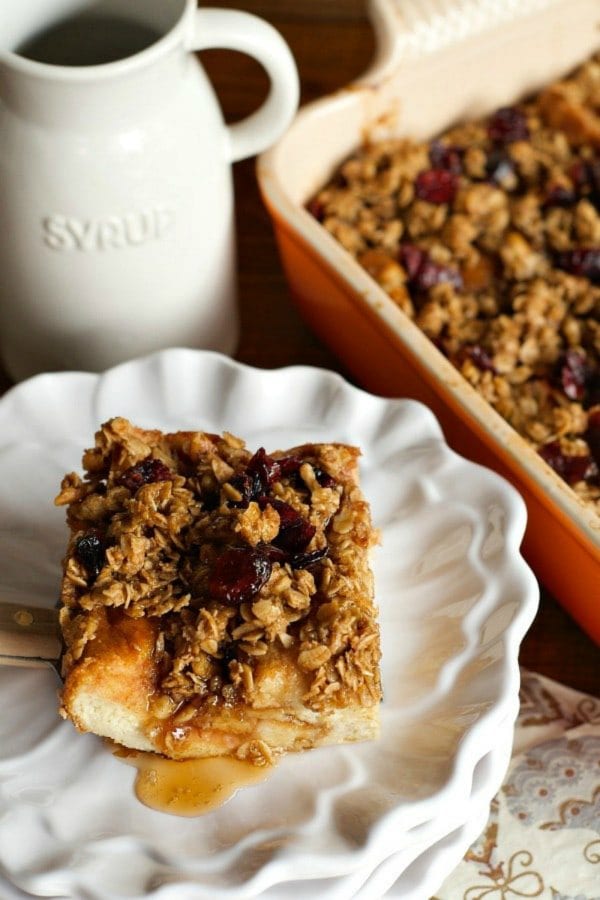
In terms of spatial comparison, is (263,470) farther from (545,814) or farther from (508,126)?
(508,126)

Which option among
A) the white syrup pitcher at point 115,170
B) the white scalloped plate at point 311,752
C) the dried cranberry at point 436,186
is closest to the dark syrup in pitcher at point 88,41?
Answer: the white syrup pitcher at point 115,170

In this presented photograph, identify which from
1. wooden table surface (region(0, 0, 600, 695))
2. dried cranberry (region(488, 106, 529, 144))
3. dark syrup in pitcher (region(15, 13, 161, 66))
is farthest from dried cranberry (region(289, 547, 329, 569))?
dried cranberry (region(488, 106, 529, 144))

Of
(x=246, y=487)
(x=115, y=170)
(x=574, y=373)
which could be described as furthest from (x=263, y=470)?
(x=574, y=373)

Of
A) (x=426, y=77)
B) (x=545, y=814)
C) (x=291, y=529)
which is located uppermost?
(x=426, y=77)

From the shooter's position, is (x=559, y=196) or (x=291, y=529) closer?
(x=291, y=529)

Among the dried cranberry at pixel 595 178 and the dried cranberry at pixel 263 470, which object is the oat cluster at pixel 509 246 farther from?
the dried cranberry at pixel 263 470

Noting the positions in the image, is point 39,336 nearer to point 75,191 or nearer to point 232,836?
point 75,191

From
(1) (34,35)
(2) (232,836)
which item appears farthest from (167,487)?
(1) (34,35)
